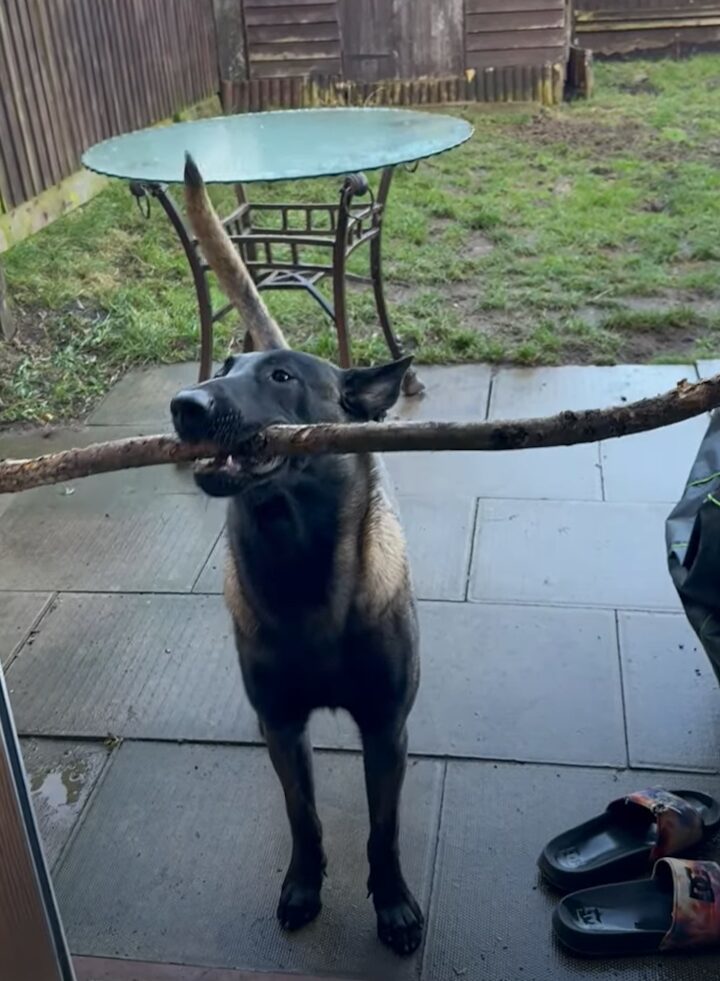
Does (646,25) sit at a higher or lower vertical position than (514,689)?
higher

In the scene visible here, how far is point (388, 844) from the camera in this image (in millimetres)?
2285

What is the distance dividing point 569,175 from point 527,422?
22.6ft

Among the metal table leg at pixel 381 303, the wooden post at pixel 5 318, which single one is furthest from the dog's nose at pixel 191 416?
the wooden post at pixel 5 318

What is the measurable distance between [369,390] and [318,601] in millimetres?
439

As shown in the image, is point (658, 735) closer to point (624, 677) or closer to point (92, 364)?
point (624, 677)

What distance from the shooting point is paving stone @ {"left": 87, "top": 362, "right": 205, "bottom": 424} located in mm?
4723

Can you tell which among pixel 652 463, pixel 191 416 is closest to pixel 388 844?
pixel 191 416

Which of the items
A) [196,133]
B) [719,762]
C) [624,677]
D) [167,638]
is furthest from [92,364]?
[719,762]

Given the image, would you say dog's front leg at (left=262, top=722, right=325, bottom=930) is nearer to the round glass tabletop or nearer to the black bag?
the black bag

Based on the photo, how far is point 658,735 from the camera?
9.08 feet

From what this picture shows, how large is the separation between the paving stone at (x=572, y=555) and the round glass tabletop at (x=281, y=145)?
1386 mm

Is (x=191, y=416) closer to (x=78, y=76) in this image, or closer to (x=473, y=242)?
(x=473, y=242)

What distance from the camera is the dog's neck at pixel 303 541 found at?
2.01m

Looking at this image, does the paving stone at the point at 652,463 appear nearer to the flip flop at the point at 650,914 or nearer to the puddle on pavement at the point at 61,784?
the flip flop at the point at 650,914
